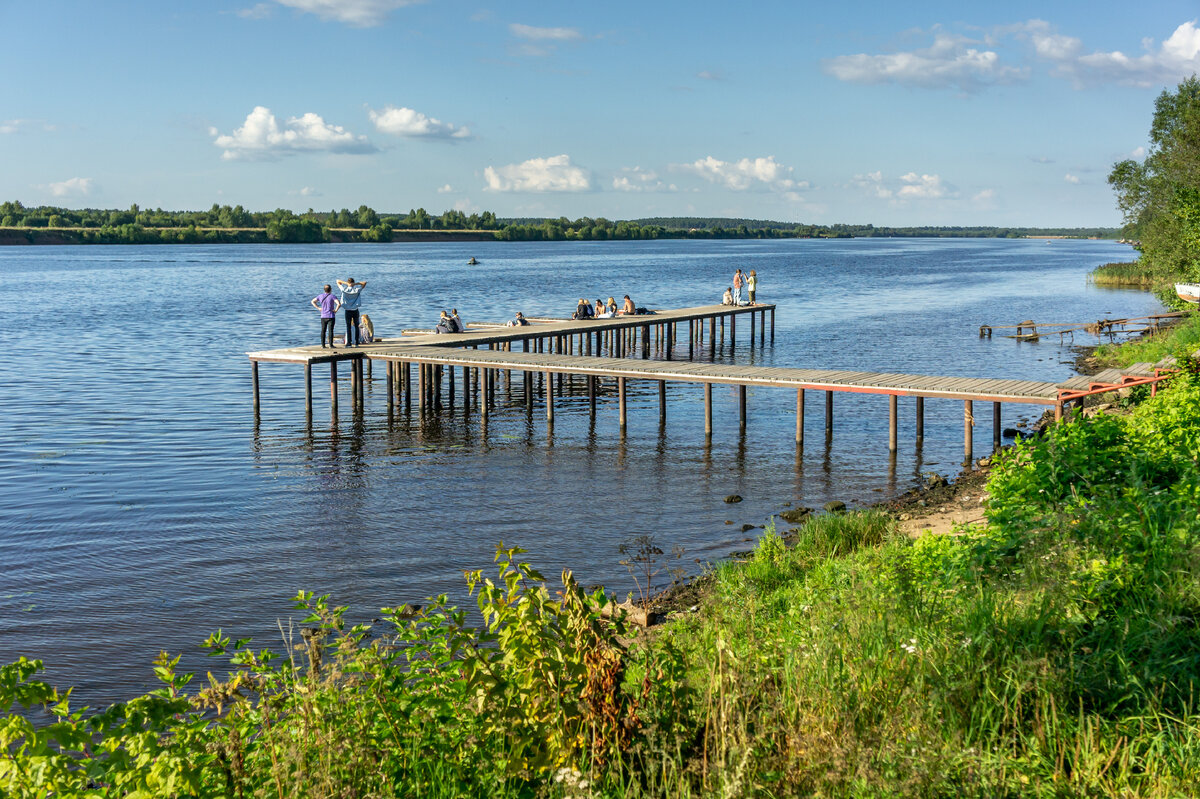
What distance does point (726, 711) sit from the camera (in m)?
4.32

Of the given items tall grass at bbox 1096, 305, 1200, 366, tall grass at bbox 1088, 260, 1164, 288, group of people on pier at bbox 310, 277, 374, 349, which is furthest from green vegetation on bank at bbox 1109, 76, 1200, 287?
group of people on pier at bbox 310, 277, 374, 349

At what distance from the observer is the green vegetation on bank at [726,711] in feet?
13.2

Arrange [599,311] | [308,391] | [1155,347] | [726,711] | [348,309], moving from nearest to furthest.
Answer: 1. [726,711]
2. [308,391]
3. [348,309]
4. [1155,347]
5. [599,311]

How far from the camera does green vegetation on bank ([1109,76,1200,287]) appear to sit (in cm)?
3719

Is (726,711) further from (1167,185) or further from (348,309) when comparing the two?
(1167,185)

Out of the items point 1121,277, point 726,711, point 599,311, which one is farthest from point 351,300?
point 1121,277

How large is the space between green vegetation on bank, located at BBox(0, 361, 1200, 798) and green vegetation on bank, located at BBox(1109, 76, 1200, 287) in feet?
99.4

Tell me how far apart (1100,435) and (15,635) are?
1048cm

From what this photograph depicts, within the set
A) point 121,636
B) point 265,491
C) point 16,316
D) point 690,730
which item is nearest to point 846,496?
point 265,491

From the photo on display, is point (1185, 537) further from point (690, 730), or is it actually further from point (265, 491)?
point (265, 491)

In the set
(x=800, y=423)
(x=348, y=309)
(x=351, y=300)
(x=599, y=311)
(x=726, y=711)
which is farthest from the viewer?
(x=599, y=311)

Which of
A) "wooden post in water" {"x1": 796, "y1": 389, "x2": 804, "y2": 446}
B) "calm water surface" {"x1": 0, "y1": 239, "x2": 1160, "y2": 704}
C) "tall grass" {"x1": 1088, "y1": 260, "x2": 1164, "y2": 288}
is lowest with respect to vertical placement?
"calm water surface" {"x1": 0, "y1": 239, "x2": 1160, "y2": 704}

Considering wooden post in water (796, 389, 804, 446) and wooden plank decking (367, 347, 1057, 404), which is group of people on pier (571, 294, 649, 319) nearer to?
wooden plank decking (367, 347, 1057, 404)

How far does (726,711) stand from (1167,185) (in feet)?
149
